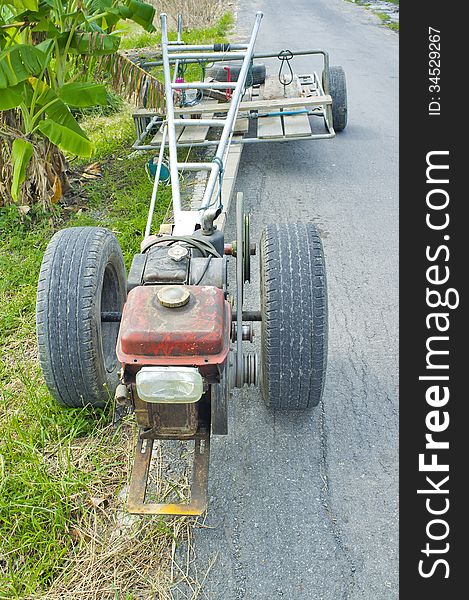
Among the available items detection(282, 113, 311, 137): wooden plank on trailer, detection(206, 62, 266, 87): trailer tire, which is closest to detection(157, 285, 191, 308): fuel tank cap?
detection(282, 113, 311, 137): wooden plank on trailer

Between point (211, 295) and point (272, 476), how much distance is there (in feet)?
3.19

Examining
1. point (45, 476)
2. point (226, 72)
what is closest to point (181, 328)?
point (45, 476)

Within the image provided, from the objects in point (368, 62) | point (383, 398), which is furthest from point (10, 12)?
point (368, 62)

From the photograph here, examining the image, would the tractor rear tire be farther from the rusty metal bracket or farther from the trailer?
the rusty metal bracket

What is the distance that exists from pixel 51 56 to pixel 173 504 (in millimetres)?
3140

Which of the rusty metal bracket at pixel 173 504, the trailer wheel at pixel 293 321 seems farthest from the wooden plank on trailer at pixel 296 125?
the rusty metal bracket at pixel 173 504

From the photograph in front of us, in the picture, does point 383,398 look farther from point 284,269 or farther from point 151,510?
point 151,510

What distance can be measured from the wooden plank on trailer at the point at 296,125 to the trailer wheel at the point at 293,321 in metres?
3.13

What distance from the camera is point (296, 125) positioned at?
5.80 m

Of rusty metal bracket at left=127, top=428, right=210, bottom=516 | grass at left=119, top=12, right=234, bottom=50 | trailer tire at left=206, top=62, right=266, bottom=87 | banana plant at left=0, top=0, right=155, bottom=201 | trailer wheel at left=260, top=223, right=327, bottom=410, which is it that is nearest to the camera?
rusty metal bracket at left=127, top=428, right=210, bottom=516

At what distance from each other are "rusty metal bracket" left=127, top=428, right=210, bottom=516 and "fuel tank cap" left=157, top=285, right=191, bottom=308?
59cm

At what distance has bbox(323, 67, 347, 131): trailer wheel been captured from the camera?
6.64m

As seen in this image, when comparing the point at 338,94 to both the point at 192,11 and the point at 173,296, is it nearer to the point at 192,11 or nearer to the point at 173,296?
the point at 173,296

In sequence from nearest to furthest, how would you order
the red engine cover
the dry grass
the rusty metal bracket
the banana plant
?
the red engine cover
the rusty metal bracket
the banana plant
the dry grass
